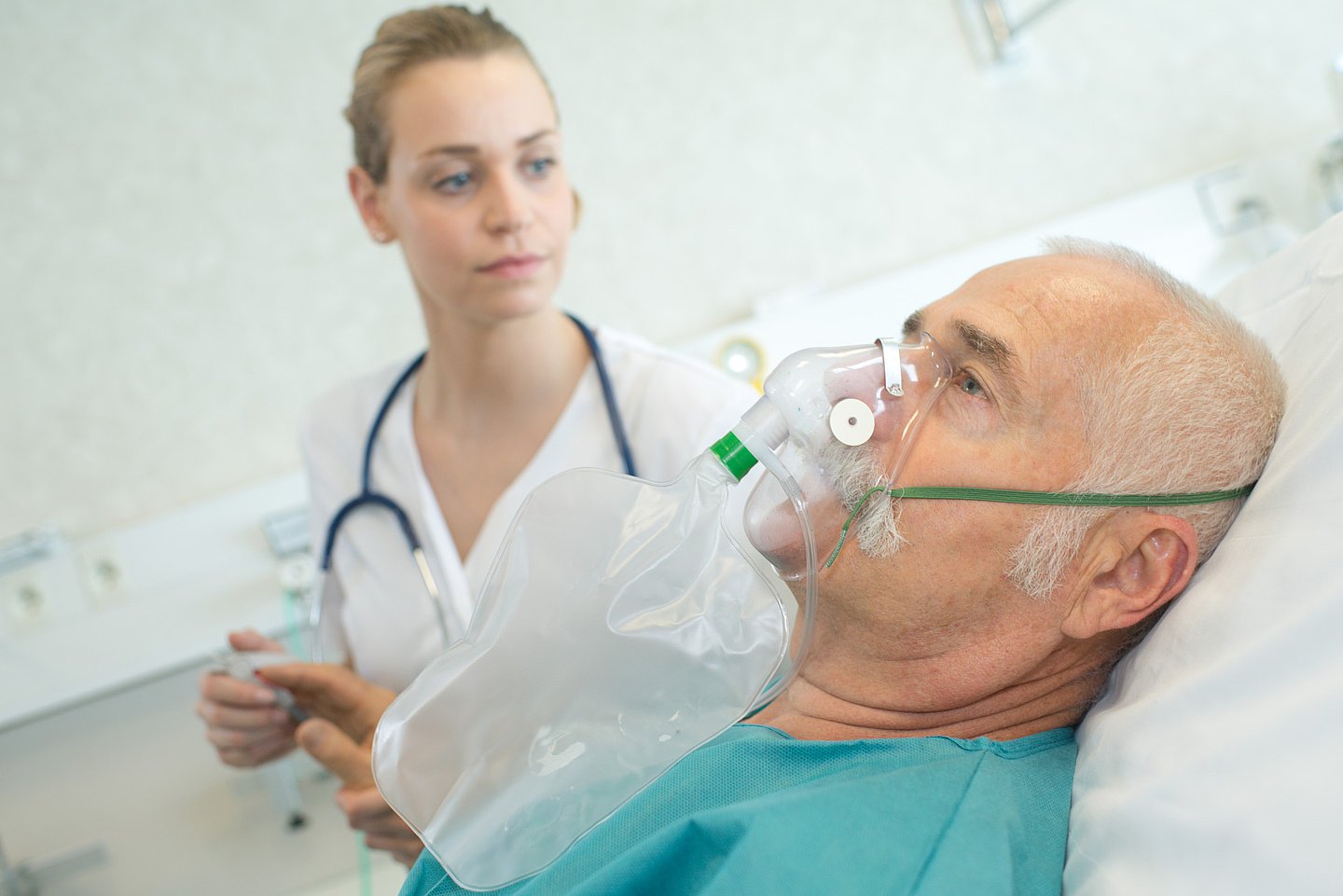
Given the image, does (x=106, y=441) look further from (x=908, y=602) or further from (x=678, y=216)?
(x=908, y=602)

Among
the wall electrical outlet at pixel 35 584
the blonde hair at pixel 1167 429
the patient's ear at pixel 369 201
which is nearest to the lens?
the blonde hair at pixel 1167 429

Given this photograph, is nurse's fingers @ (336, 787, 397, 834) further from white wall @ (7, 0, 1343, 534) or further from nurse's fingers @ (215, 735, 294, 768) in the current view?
white wall @ (7, 0, 1343, 534)

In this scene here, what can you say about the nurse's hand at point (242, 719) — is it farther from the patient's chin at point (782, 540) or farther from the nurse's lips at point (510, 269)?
the patient's chin at point (782, 540)

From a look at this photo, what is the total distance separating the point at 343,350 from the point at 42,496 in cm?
83

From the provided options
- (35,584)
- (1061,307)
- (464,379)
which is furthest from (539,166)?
(35,584)

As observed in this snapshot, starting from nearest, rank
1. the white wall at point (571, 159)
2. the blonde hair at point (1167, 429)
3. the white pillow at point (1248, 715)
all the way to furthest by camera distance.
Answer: the white pillow at point (1248, 715)
the blonde hair at point (1167, 429)
the white wall at point (571, 159)

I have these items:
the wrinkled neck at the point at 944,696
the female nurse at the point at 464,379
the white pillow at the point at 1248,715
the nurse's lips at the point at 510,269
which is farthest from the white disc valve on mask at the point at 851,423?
the nurse's lips at the point at 510,269

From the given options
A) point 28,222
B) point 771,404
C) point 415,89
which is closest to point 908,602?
point 771,404

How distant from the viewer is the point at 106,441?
2.63 meters

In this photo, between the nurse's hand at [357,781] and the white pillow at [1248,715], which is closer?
the white pillow at [1248,715]

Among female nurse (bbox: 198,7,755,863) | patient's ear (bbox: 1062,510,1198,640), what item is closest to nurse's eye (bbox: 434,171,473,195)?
female nurse (bbox: 198,7,755,863)

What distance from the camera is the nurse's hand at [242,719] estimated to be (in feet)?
5.09

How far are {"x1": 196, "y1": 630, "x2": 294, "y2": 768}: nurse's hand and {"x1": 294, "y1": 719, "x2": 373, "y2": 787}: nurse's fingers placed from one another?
17cm

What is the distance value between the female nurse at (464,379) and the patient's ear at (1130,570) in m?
0.61
